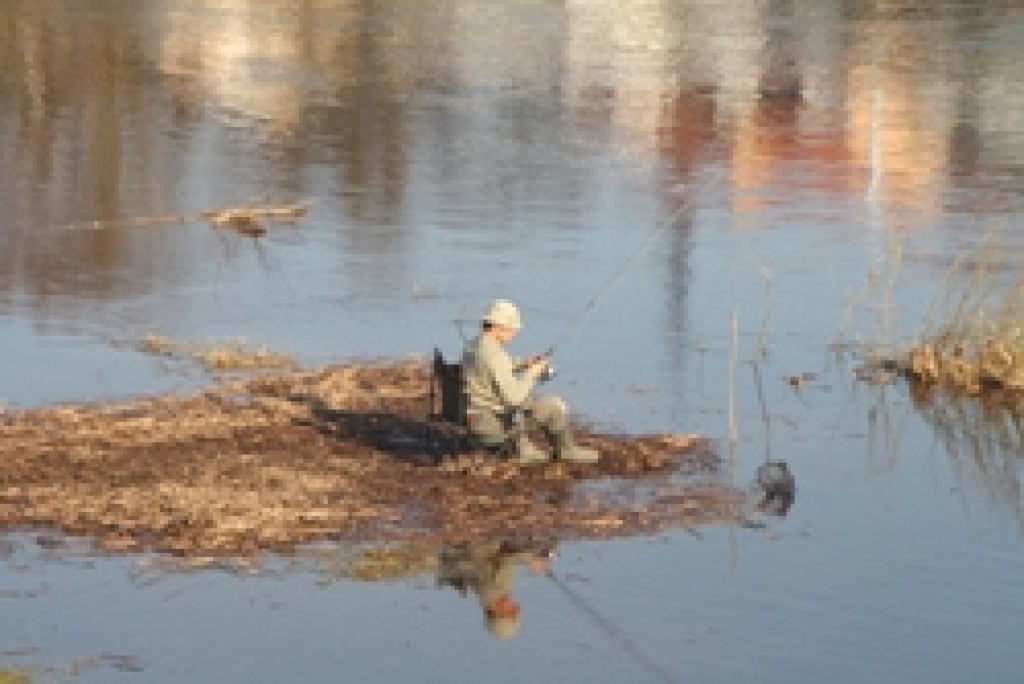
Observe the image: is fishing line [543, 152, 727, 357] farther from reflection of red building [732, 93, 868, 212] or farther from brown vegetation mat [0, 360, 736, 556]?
brown vegetation mat [0, 360, 736, 556]

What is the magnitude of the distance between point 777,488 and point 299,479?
9.13 feet

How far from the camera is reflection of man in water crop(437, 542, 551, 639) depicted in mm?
11859

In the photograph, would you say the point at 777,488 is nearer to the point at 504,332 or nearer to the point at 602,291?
the point at 504,332

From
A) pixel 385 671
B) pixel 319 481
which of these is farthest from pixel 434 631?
pixel 319 481

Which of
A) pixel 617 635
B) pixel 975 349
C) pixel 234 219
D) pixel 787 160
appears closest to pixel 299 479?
pixel 617 635

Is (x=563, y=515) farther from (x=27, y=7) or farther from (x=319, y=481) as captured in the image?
(x=27, y=7)

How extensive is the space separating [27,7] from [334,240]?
97.2ft

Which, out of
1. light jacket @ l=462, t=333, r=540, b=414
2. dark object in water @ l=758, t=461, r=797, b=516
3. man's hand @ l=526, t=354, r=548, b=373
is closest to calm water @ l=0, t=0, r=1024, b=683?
dark object in water @ l=758, t=461, r=797, b=516

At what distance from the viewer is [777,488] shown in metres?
14.4

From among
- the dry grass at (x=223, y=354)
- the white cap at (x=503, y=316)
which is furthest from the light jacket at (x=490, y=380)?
the dry grass at (x=223, y=354)

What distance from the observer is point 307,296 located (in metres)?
20.2

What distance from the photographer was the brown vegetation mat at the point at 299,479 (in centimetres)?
1291

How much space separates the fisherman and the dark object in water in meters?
1.17

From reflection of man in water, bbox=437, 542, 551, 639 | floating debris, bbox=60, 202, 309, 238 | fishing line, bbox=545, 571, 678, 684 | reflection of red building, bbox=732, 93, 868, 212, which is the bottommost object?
fishing line, bbox=545, 571, 678, 684
